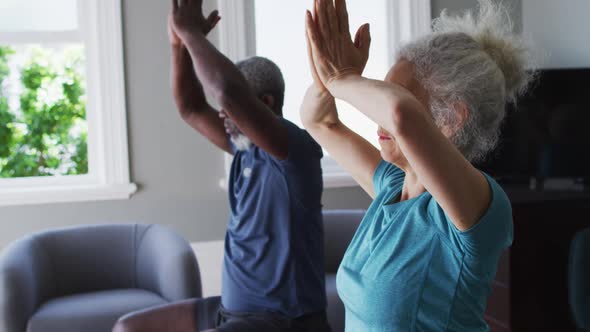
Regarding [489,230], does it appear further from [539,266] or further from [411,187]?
[539,266]

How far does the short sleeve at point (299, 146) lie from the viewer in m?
1.92

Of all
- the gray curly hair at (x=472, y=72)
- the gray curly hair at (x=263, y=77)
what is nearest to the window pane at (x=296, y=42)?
the gray curly hair at (x=263, y=77)

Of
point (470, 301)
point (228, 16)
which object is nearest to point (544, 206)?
point (228, 16)

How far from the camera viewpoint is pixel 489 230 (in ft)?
3.63

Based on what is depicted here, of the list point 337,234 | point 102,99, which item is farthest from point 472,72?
point 102,99

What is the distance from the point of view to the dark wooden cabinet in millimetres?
3840

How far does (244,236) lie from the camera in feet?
6.42

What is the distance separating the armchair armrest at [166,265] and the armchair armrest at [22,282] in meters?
0.46

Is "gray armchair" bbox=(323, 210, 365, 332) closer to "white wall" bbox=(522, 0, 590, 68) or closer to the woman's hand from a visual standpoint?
"white wall" bbox=(522, 0, 590, 68)

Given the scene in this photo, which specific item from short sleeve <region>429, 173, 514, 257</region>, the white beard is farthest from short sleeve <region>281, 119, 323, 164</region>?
short sleeve <region>429, 173, 514, 257</region>

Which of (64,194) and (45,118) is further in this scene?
(45,118)

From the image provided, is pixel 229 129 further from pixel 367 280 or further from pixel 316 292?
pixel 367 280

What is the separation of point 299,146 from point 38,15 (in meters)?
2.80

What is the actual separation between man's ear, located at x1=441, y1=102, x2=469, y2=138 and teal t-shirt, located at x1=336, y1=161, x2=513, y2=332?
134mm
